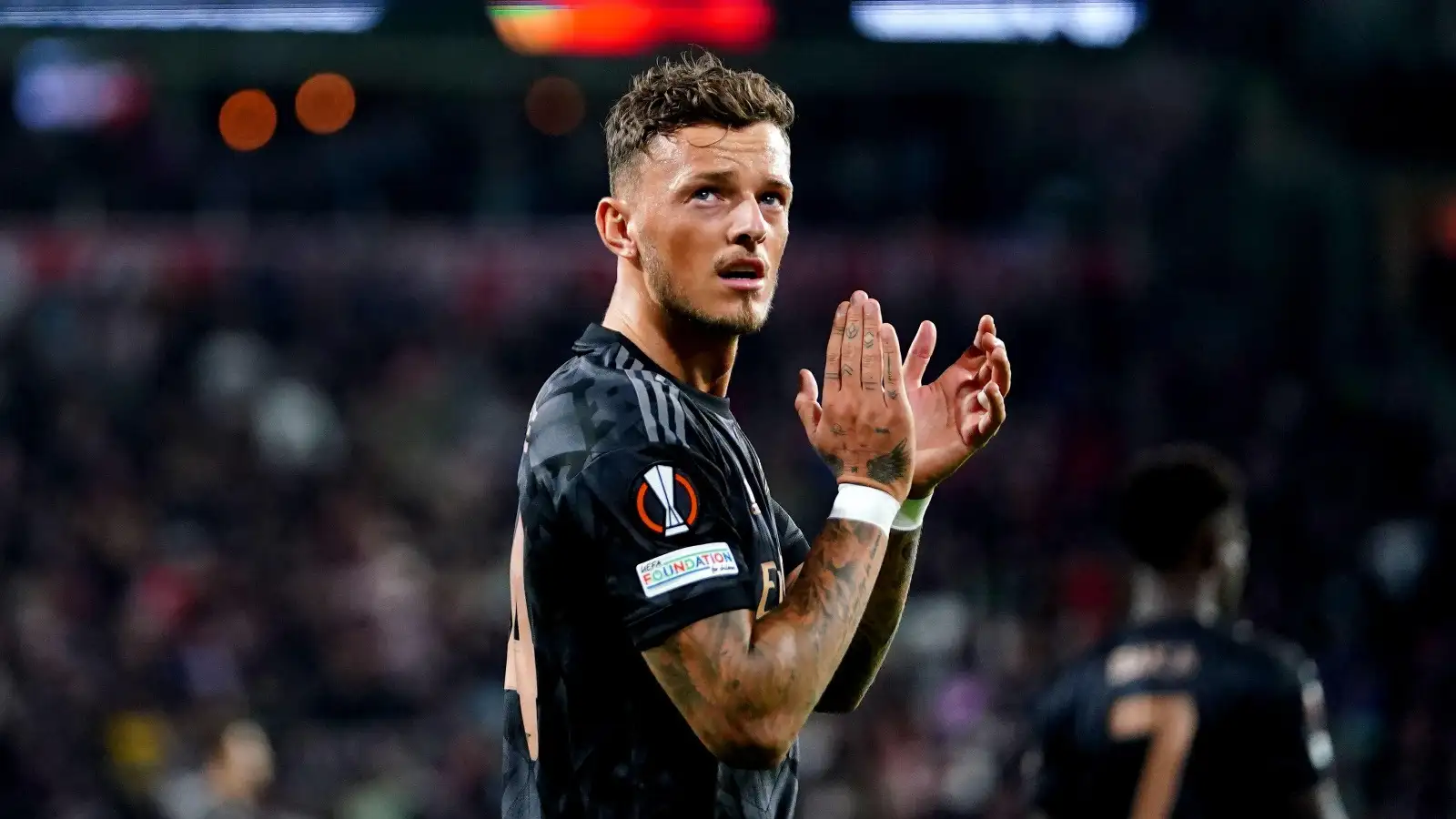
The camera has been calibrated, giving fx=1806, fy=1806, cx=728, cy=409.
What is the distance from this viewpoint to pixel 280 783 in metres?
12.4

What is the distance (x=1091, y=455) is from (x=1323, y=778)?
11.7 m

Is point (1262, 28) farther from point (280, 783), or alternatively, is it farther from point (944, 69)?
point (280, 783)

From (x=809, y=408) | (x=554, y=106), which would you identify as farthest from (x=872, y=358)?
(x=554, y=106)

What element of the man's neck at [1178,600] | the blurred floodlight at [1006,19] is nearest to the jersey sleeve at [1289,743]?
the man's neck at [1178,600]

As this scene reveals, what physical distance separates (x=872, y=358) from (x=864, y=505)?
0.26 metres

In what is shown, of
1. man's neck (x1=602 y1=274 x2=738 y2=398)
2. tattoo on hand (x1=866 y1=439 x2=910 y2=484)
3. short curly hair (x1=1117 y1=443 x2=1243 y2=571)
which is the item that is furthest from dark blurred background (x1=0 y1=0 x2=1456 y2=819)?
tattoo on hand (x1=866 y1=439 x2=910 y2=484)

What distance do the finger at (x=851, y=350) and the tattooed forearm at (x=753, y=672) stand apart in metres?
0.42

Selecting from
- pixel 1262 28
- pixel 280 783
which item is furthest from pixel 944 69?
pixel 280 783

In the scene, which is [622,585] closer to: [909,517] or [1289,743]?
[909,517]

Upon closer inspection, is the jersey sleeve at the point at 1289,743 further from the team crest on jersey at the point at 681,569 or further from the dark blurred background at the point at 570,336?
the dark blurred background at the point at 570,336

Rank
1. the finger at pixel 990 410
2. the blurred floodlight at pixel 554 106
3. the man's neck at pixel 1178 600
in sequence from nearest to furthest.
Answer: the finger at pixel 990 410 → the man's neck at pixel 1178 600 → the blurred floodlight at pixel 554 106

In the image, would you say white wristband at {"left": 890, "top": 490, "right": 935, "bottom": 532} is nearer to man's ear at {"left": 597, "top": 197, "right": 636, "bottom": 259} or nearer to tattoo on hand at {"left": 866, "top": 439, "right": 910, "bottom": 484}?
tattoo on hand at {"left": 866, "top": 439, "right": 910, "bottom": 484}

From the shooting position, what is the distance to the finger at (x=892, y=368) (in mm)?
3146

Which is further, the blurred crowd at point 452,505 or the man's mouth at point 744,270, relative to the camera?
the blurred crowd at point 452,505
